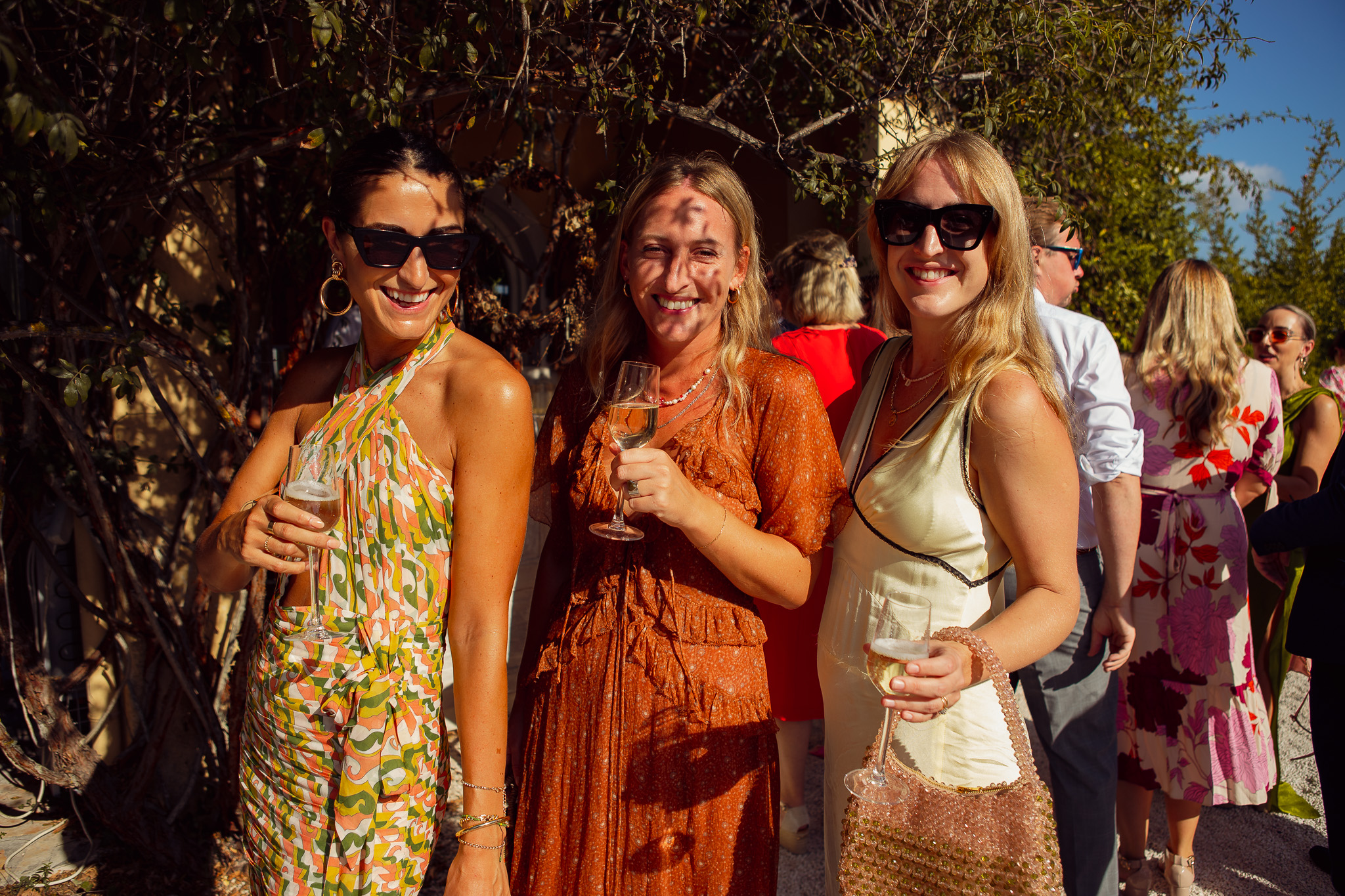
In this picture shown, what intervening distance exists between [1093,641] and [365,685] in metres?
2.30

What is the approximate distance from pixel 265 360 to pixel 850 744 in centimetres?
271

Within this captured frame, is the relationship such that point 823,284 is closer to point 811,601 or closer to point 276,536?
point 811,601

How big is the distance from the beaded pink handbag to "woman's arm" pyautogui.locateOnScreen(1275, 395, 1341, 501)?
382cm

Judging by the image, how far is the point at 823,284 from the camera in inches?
146

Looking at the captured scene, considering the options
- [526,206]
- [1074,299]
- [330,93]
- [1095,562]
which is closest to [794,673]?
[1095,562]

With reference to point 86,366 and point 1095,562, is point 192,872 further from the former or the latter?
point 1095,562

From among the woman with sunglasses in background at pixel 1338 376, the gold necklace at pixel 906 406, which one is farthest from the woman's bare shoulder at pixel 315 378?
the woman with sunglasses in background at pixel 1338 376

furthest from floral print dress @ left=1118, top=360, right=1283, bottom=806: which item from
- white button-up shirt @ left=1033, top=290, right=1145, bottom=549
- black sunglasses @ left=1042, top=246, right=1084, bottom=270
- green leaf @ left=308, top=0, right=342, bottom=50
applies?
green leaf @ left=308, top=0, right=342, bottom=50

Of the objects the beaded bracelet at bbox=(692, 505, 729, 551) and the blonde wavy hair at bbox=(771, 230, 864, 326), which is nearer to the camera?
the beaded bracelet at bbox=(692, 505, 729, 551)

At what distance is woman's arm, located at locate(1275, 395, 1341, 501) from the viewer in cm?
417

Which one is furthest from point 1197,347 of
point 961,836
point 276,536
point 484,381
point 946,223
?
point 276,536

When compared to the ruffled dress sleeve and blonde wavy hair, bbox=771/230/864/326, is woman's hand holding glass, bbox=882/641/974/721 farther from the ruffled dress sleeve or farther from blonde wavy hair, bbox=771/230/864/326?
blonde wavy hair, bbox=771/230/864/326

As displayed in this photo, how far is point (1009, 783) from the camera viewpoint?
145 cm

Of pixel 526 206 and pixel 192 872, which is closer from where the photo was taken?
pixel 192 872
